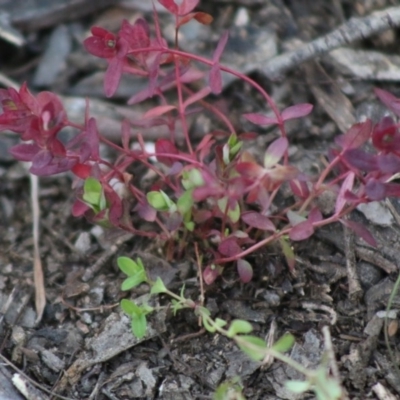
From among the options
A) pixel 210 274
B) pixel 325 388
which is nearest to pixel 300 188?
pixel 210 274

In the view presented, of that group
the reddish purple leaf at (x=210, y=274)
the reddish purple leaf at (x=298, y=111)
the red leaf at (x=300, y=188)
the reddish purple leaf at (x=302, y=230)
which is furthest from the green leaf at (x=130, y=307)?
the reddish purple leaf at (x=298, y=111)

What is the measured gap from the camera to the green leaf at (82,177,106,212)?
74.9 inches

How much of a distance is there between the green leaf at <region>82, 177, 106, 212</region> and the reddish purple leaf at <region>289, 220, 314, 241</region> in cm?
54

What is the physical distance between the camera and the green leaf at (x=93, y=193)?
6.24 feet

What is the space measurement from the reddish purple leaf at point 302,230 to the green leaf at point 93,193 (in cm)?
54

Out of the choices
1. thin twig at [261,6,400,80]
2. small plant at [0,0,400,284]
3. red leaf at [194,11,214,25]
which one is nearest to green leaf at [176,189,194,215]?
small plant at [0,0,400,284]

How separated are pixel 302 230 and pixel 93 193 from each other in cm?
59

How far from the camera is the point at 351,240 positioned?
2164mm

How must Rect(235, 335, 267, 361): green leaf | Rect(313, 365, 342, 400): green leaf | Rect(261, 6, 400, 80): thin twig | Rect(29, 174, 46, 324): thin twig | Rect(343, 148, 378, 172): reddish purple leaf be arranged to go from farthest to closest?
Rect(261, 6, 400, 80): thin twig
Rect(29, 174, 46, 324): thin twig
Rect(343, 148, 378, 172): reddish purple leaf
Rect(235, 335, 267, 361): green leaf
Rect(313, 365, 342, 400): green leaf

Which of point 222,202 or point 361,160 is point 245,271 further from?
A: point 361,160

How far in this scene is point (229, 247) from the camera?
1991mm

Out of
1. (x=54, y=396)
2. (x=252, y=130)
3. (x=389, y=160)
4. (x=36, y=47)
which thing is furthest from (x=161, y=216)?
(x=36, y=47)

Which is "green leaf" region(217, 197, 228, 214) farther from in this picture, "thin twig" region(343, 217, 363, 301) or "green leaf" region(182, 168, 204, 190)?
"thin twig" region(343, 217, 363, 301)

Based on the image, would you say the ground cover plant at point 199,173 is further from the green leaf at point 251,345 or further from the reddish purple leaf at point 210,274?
the green leaf at point 251,345
